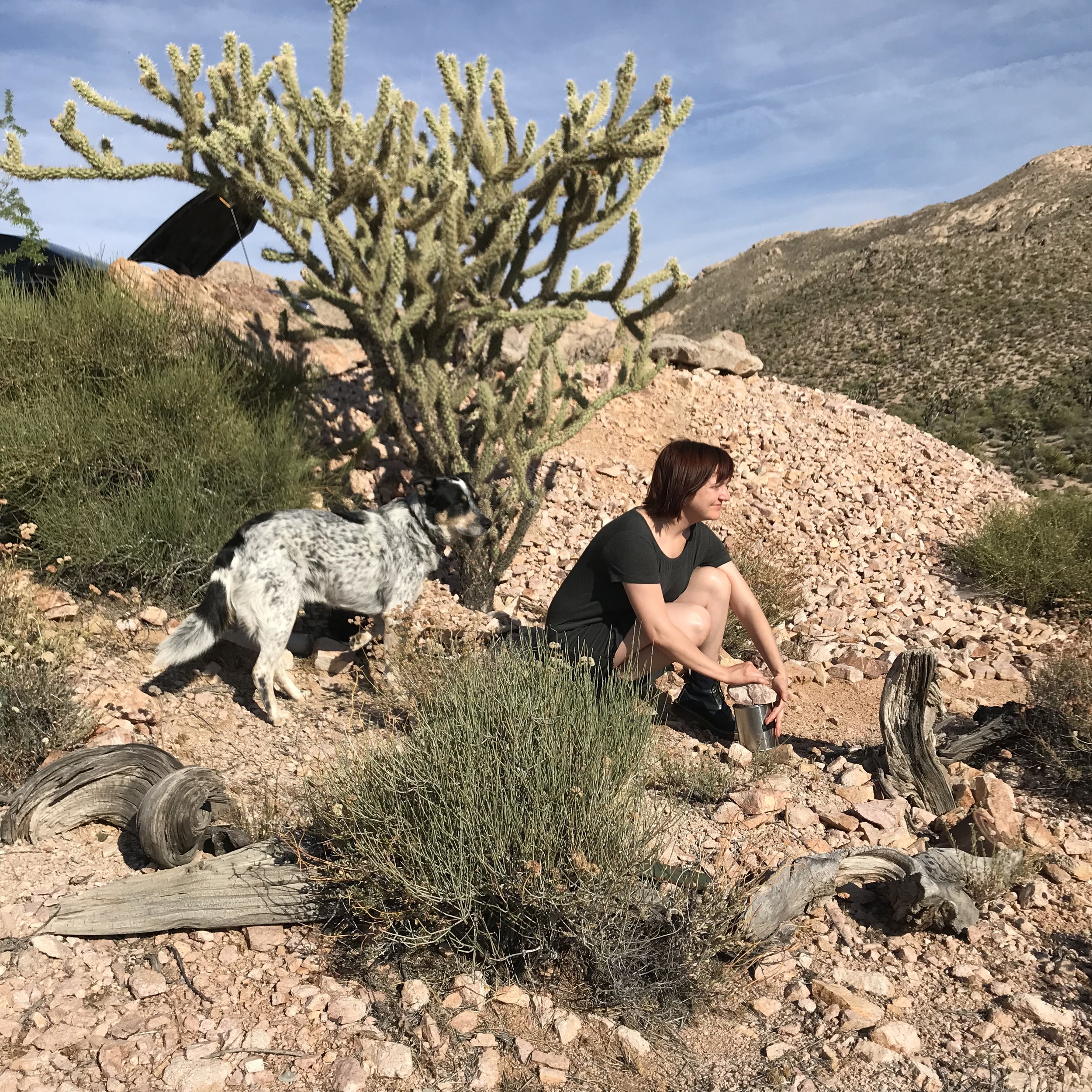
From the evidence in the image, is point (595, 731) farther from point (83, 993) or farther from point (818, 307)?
point (818, 307)

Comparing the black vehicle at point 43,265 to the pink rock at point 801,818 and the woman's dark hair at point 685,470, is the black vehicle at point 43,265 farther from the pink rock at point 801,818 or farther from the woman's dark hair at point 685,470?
the pink rock at point 801,818

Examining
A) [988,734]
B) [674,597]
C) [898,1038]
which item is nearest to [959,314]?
[988,734]

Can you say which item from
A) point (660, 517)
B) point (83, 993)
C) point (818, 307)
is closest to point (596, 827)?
point (83, 993)

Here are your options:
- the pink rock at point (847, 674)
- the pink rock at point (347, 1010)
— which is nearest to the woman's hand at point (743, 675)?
the pink rock at point (847, 674)

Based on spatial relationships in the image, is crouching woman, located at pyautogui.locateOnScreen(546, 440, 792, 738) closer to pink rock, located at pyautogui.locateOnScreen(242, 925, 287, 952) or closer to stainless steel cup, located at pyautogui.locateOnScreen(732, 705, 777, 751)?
stainless steel cup, located at pyautogui.locateOnScreen(732, 705, 777, 751)

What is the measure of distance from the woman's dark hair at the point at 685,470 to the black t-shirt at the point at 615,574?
0.17 m

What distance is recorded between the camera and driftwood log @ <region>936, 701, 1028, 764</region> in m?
4.15

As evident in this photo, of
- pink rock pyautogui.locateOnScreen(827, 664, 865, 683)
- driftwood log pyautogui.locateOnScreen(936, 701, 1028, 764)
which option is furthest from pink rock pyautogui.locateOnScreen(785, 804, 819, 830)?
pink rock pyautogui.locateOnScreen(827, 664, 865, 683)

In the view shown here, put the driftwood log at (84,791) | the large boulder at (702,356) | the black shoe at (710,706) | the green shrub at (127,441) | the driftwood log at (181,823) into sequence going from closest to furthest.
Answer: the driftwood log at (181,823) < the driftwood log at (84,791) < the black shoe at (710,706) < the green shrub at (127,441) < the large boulder at (702,356)

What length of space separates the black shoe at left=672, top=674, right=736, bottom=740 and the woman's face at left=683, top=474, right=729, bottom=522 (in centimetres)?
84

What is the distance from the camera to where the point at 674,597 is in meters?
4.49

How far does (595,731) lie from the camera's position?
324 centimetres

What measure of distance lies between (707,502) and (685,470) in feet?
0.60

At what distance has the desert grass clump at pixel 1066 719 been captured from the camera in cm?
387
